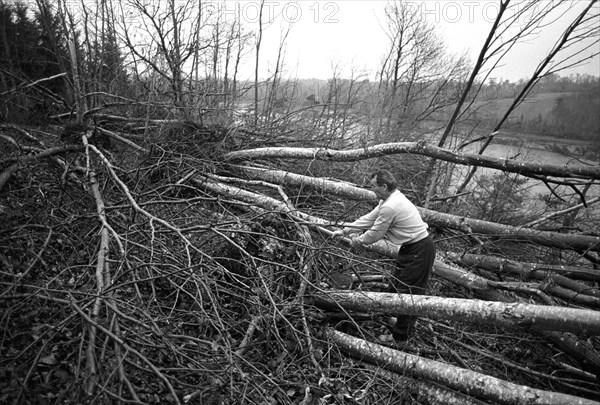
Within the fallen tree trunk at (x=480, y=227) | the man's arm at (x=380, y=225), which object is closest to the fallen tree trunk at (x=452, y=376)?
the man's arm at (x=380, y=225)

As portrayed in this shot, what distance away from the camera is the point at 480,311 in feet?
9.51

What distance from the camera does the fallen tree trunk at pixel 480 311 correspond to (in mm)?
2569

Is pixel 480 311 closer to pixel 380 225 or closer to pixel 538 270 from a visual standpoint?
pixel 380 225

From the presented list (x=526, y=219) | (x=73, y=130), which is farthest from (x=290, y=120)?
(x=526, y=219)

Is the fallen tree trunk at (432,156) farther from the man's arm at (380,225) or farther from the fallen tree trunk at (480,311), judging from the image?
the fallen tree trunk at (480,311)

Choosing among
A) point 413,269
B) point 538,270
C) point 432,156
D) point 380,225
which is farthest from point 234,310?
point 538,270

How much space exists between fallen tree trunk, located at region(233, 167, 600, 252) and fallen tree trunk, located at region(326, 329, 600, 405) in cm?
197

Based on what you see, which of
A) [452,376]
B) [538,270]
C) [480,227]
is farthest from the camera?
[480,227]

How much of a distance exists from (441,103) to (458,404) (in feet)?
42.0

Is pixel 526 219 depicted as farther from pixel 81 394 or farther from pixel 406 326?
pixel 81 394

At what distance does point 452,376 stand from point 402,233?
1.31 m

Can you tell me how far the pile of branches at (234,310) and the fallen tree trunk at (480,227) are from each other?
0.03 metres

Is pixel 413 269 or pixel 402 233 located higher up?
pixel 402 233

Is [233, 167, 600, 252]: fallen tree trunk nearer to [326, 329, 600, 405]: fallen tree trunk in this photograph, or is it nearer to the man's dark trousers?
the man's dark trousers
